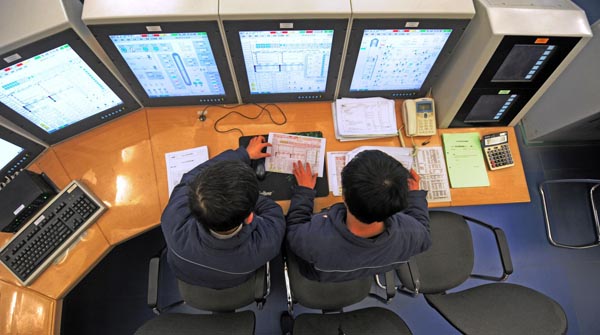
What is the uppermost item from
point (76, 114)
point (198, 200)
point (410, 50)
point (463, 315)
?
point (410, 50)

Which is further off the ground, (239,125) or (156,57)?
(156,57)

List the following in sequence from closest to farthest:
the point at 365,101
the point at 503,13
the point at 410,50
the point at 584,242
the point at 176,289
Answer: the point at 503,13
the point at 410,50
the point at 365,101
the point at 176,289
the point at 584,242

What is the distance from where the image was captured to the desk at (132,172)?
54.8 inches

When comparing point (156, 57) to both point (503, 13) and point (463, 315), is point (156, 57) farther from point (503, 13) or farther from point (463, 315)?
point (463, 315)

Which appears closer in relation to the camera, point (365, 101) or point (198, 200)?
point (198, 200)

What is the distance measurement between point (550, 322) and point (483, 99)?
920mm

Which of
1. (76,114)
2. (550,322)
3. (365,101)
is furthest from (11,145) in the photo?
(550,322)

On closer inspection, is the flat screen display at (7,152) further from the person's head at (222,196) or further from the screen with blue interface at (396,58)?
the screen with blue interface at (396,58)

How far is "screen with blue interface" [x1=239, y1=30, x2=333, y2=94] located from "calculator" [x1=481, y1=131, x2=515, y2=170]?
85 centimetres

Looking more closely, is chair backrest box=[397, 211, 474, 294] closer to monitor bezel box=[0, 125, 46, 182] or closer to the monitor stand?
the monitor stand

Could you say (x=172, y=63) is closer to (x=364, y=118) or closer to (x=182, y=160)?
(x=182, y=160)

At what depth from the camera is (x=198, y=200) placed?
976 mm

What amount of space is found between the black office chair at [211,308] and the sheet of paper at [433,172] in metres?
0.86

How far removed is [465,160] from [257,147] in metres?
1.01
